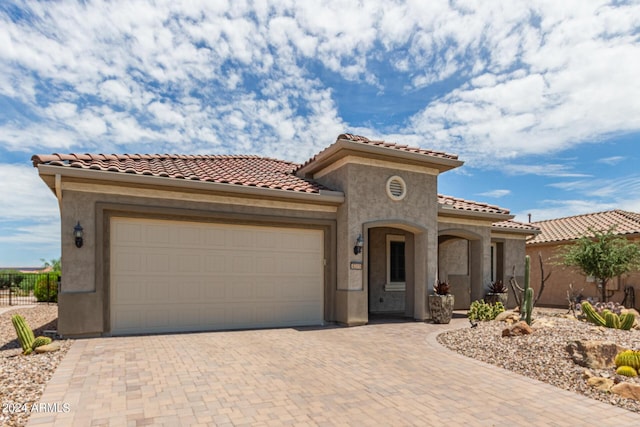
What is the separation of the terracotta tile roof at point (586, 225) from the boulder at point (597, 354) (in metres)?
14.7

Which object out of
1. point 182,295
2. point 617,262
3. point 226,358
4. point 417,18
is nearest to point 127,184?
point 182,295

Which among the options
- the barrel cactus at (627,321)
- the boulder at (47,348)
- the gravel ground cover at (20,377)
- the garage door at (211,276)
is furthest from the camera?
the barrel cactus at (627,321)

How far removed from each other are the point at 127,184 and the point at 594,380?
1008 centimetres

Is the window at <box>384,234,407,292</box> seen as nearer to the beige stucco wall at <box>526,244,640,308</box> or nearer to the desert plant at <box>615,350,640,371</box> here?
the beige stucco wall at <box>526,244,640,308</box>

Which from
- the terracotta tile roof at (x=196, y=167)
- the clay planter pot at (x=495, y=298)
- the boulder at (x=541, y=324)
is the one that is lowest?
the clay planter pot at (x=495, y=298)

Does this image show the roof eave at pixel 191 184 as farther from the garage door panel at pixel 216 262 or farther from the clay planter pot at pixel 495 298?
the clay planter pot at pixel 495 298

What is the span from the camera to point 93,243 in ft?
30.8

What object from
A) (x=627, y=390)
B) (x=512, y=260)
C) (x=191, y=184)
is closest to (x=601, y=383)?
(x=627, y=390)

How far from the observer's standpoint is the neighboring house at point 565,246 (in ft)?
61.7

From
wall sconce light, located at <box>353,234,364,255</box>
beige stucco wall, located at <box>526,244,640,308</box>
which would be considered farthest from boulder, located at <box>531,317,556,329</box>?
beige stucco wall, located at <box>526,244,640,308</box>

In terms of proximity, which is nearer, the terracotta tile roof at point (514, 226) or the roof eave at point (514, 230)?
the roof eave at point (514, 230)

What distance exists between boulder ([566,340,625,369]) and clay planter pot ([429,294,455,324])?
5.19m

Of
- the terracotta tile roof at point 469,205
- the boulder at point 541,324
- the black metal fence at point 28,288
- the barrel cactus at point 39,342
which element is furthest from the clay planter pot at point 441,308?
the black metal fence at point 28,288

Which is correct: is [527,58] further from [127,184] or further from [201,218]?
[127,184]
